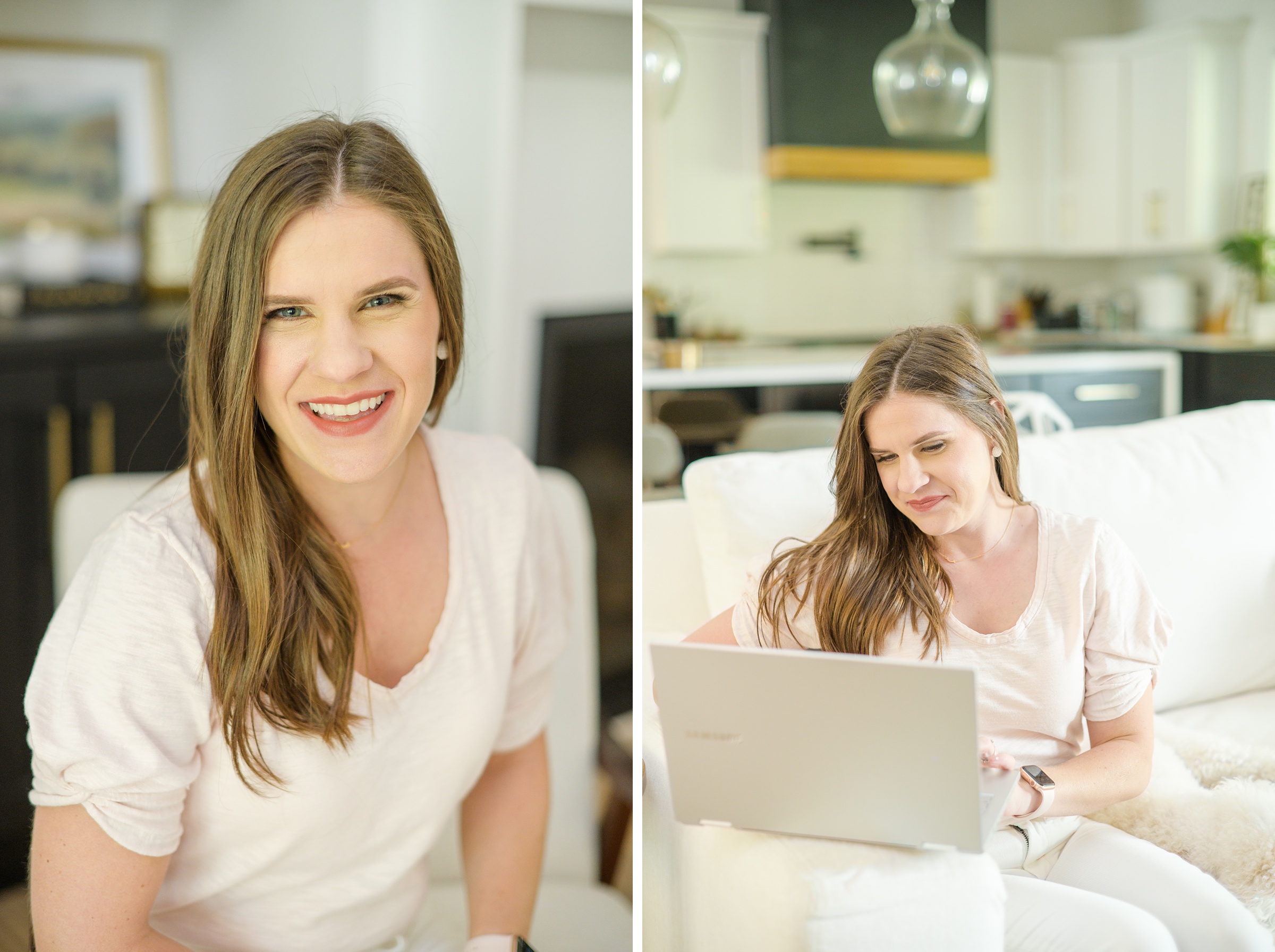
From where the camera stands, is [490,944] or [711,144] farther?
[711,144]

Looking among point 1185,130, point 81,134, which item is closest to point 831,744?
point 81,134

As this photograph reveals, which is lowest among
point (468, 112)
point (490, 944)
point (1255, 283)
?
point (490, 944)

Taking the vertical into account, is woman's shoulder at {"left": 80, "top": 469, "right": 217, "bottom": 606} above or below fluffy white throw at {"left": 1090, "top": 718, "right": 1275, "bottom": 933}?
above

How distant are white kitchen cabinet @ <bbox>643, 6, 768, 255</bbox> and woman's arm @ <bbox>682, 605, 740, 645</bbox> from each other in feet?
9.86

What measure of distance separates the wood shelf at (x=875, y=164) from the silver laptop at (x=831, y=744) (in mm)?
3314

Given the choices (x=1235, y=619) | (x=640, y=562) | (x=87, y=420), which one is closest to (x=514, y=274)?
(x=87, y=420)

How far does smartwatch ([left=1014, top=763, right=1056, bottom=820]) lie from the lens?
1013mm

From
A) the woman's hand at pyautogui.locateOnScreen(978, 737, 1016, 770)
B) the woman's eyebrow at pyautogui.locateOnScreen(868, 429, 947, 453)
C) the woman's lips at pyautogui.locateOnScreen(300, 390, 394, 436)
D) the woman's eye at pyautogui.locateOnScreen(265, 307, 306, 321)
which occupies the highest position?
the woman's eye at pyautogui.locateOnScreen(265, 307, 306, 321)

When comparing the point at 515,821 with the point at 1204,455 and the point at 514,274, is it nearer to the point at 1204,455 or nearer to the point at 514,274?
the point at 1204,455

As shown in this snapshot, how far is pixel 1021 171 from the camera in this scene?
4180mm

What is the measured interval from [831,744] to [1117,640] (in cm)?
32

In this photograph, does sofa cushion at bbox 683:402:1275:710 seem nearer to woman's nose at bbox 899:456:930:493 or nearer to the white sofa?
the white sofa

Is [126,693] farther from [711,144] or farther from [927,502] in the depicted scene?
[711,144]

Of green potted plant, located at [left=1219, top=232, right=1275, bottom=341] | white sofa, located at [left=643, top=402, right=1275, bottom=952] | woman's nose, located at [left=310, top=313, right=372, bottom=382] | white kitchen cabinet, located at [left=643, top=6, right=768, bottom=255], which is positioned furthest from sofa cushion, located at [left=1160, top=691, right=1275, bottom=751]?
white kitchen cabinet, located at [left=643, top=6, right=768, bottom=255]
